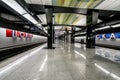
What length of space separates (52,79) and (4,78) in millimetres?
1262

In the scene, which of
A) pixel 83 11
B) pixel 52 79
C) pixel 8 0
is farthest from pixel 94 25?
pixel 52 79

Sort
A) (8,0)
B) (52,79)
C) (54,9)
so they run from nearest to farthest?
(52,79), (8,0), (54,9)

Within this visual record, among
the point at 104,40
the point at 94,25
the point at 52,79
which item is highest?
the point at 94,25

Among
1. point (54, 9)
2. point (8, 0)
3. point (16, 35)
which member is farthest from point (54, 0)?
point (16, 35)

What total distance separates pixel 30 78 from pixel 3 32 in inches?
281

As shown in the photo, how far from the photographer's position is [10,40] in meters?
10.1

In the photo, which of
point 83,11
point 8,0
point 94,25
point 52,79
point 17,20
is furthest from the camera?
point 17,20

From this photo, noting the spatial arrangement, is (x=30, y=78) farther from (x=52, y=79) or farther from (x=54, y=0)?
(x=54, y=0)

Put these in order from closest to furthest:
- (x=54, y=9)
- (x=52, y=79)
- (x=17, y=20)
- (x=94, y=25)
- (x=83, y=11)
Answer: (x=52, y=79)
(x=54, y=9)
(x=83, y=11)
(x=94, y=25)
(x=17, y=20)

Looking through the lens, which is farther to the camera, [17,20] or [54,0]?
[17,20]

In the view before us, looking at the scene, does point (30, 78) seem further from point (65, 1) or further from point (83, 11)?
point (83, 11)

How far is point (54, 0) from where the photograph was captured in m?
8.37

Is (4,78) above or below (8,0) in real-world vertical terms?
below

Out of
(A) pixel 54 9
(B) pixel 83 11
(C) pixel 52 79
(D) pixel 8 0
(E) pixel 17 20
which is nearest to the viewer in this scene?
(C) pixel 52 79
